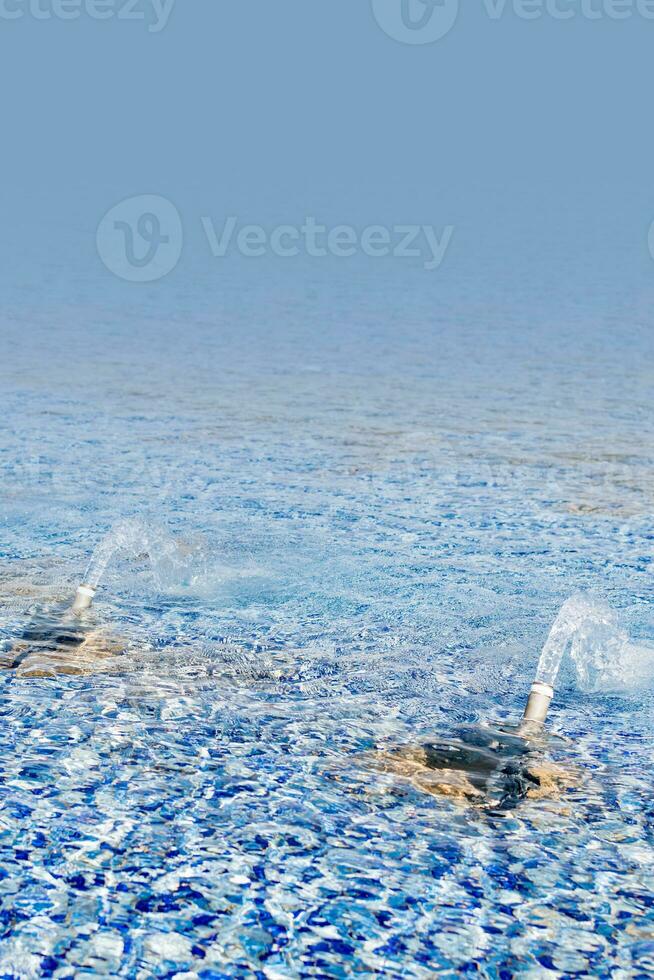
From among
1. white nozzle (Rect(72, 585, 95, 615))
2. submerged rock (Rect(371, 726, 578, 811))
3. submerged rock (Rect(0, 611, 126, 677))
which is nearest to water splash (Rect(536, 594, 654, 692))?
submerged rock (Rect(371, 726, 578, 811))

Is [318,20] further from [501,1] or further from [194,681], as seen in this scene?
[194,681]

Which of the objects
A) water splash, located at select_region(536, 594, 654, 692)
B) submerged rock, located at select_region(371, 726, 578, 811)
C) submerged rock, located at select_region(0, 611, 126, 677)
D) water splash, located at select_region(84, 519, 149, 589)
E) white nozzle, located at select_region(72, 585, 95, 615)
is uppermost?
water splash, located at select_region(536, 594, 654, 692)

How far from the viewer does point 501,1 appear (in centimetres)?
5772

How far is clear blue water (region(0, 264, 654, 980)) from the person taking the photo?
3533 millimetres

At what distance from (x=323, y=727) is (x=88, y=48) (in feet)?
193

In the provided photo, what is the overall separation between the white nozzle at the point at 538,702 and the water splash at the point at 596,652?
13.2 inches

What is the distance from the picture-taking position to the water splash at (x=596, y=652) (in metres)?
5.58

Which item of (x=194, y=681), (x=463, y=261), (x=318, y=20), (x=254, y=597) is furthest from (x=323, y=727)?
(x=318, y=20)

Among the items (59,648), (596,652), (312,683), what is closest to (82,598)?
(59,648)

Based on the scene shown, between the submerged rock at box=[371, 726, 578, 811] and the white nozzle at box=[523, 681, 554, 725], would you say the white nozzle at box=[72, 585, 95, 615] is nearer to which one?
the submerged rock at box=[371, 726, 578, 811]

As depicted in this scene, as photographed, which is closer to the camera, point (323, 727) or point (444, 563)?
point (323, 727)

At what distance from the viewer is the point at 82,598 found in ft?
19.8

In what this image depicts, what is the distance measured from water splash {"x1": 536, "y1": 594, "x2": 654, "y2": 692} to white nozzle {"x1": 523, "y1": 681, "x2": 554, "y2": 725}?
0.34 metres

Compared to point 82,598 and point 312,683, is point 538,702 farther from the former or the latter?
point 82,598
